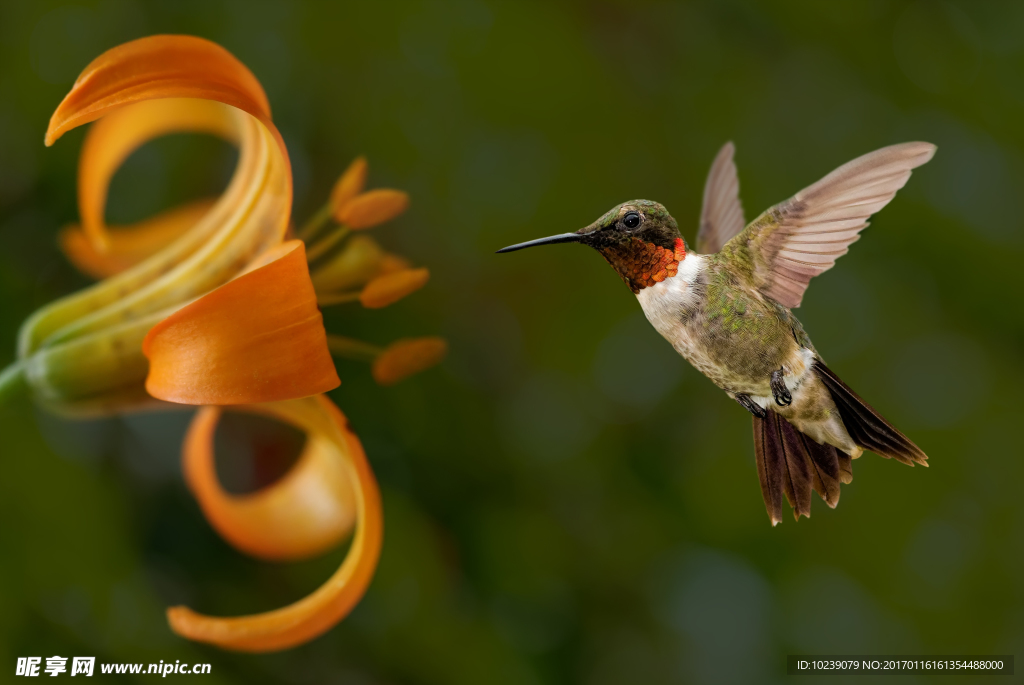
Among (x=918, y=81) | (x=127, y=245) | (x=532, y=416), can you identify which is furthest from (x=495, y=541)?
(x=918, y=81)

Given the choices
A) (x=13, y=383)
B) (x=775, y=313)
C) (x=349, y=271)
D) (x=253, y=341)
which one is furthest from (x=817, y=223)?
(x=13, y=383)

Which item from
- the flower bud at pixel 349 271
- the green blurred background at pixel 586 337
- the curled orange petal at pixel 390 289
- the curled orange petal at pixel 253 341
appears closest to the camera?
the curled orange petal at pixel 253 341

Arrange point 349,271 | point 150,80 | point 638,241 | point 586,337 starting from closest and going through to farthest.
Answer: point 638,241 → point 150,80 → point 349,271 → point 586,337

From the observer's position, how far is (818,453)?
38 centimetres

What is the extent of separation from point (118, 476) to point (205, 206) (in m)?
0.39

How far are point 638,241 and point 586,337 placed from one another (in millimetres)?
795

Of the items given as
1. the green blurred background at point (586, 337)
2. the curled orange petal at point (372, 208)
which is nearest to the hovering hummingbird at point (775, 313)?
the curled orange petal at point (372, 208)

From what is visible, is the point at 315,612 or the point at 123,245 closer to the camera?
the point at 315,612

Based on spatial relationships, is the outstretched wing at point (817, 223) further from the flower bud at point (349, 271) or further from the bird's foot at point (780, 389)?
the flower bud at point (349, 271)

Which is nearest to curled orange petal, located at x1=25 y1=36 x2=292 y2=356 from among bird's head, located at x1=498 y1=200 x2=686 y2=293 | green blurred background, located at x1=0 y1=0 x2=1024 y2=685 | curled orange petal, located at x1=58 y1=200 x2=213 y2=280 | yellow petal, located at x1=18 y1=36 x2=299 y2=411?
yellow petal, located at x1=18 y1=36 x2=299 y2=411

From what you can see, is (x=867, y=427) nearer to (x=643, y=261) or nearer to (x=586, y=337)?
(x=643, y=261)

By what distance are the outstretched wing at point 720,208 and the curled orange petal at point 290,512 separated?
0.34 m

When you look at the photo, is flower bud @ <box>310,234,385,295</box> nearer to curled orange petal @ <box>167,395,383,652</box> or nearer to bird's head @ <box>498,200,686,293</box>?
curled orange petal @ <box>167,395,383,652</box>

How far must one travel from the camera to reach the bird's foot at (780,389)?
372mm
